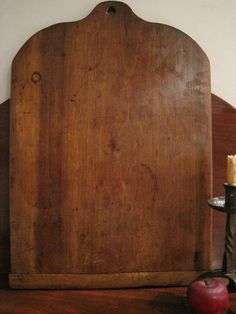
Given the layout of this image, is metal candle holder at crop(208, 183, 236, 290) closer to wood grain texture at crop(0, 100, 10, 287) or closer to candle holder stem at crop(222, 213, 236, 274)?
candle holder stem at crop(222, 213, 236, 274)

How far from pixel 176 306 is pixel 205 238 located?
19 centimetres

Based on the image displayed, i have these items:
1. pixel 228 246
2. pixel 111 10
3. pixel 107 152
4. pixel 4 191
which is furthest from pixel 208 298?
pixel 111 10

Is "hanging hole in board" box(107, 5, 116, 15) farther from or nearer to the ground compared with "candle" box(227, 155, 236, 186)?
farther from the ground

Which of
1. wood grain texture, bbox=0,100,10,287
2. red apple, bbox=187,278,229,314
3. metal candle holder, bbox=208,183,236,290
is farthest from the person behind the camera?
wood grain texture, bbox=0,100,10,287

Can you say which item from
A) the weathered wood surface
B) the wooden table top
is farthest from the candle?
the wooden table top

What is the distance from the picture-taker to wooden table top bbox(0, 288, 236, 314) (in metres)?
0.77

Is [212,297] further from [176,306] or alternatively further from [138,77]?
[138,77]

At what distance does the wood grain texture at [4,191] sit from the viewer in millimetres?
899

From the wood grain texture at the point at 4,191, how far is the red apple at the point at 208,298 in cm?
50

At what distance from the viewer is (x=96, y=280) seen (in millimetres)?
877

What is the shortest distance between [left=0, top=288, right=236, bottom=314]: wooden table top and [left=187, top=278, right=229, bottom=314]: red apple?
0.22 ft

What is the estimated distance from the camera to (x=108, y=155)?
88cm

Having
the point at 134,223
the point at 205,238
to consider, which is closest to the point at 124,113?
the point at 134,223

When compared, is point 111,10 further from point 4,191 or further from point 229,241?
point 229,241
